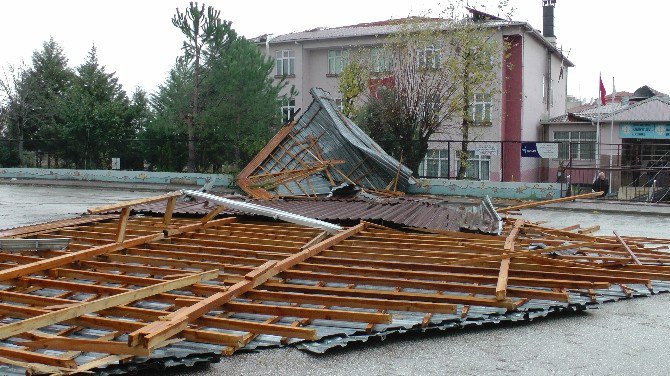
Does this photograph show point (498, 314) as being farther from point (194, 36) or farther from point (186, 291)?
point (194, 36)

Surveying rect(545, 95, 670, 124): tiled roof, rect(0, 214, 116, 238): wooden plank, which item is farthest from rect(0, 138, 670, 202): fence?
rect(0, 214, 116, 238): wooden plank

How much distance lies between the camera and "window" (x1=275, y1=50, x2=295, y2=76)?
126ft

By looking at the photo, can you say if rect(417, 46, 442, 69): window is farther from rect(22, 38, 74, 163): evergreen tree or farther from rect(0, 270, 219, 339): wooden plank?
rect(0, 270, 219, 339): wooden plank

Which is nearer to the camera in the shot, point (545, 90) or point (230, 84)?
point (230, 84)

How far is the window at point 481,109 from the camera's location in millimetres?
30138

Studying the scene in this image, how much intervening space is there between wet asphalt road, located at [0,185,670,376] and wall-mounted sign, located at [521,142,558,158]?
665 inches

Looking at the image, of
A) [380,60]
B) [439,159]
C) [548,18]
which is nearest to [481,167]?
[439,159]

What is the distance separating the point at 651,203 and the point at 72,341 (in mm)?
20666

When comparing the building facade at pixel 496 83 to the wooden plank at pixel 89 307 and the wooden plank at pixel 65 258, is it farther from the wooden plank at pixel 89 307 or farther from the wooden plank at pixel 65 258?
the wooden plank at pixel 89 307

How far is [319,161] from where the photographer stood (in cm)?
1642

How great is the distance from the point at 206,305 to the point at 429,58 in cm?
2385

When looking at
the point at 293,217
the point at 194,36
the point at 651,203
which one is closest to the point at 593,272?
the point at 293,217

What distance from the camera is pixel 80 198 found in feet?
69.7

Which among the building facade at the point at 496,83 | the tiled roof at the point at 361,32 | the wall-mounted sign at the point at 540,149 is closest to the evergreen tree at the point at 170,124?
the building facade at the point at 496,83
